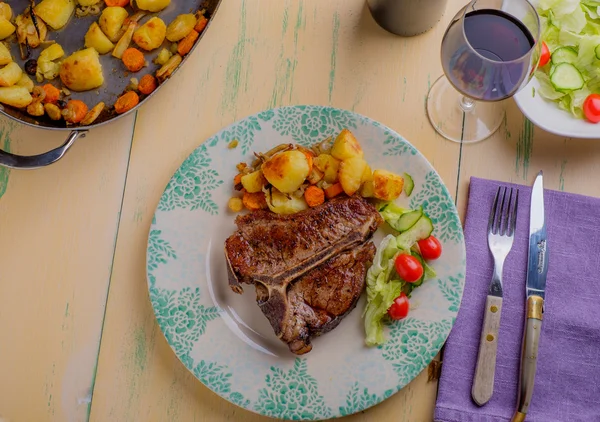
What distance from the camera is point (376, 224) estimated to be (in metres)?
2.51

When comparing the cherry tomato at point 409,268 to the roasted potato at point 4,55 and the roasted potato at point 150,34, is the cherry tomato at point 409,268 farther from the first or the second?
the roasted potato at point 4,55

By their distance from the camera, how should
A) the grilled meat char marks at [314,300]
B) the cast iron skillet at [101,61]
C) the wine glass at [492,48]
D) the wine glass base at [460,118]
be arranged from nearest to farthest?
the wine glass at [492,48]
the grilled meat char marks at [314,300]
the cast iron skillet at [101,61]
the wine glass base at [460,118]

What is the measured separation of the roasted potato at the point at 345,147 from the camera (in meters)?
2.50

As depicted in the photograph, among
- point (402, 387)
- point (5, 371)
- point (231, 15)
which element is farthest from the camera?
point (231, 15)

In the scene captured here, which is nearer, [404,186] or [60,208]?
[404,186]

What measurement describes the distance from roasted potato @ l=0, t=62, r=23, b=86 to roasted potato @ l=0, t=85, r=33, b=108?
0.02 metres

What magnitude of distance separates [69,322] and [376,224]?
1.41 metres

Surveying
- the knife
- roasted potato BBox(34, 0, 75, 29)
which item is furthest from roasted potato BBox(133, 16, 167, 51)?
the knife

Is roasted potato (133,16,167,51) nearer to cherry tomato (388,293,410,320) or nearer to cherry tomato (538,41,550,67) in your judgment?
cherry tomato (388,293,410,320)

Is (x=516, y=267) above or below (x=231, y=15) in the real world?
below

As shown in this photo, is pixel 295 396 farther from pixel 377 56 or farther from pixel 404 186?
pixel 377 56

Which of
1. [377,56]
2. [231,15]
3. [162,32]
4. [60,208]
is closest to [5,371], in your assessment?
[60,208]

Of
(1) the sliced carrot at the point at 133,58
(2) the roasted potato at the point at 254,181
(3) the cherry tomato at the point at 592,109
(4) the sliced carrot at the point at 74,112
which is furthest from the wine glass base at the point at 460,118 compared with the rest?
(4) the sliced carrot at the point at 74,112

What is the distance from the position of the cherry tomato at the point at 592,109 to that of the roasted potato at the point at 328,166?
1075 millimetres
